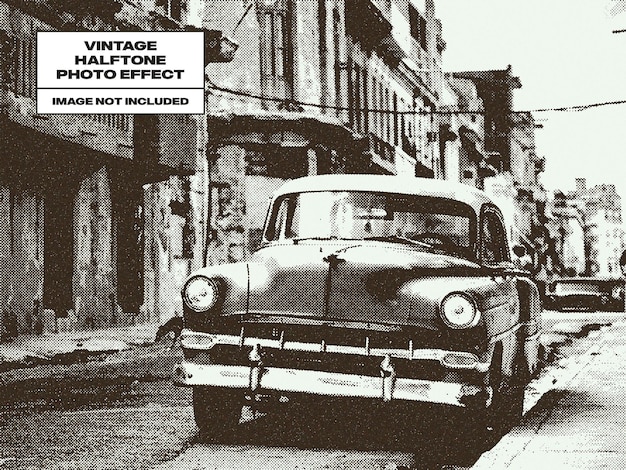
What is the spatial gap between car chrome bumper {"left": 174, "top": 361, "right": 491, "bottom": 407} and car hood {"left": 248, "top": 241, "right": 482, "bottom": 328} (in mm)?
362

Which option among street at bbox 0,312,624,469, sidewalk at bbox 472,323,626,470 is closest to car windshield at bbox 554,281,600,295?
sidewalk at bbox 472,323,626,470

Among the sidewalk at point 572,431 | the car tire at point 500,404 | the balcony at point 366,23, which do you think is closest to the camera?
the sidewalk at point 572,431

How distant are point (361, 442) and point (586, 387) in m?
3.96

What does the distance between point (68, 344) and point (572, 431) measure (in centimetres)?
1262

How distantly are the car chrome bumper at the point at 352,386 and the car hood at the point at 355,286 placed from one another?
0.36 meters

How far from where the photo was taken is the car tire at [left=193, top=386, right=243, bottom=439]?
805 centimetres

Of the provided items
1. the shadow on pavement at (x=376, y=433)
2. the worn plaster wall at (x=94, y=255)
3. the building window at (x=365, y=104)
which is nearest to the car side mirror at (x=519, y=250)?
the shadow on pavement at (x=376, y=433)

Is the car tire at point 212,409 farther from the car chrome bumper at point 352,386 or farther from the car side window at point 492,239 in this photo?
the car side window at point 492,239

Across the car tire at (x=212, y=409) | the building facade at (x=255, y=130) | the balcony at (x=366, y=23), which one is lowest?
the car tire at (x=212, y=409)

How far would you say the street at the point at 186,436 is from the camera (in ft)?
23.8

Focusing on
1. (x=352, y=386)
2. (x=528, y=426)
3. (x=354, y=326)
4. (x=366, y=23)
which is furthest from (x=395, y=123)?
(x=352, y=386)

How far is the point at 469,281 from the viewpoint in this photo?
25.3 feet

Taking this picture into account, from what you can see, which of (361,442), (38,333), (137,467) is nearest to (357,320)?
(361,442)

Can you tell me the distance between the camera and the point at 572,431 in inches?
308
